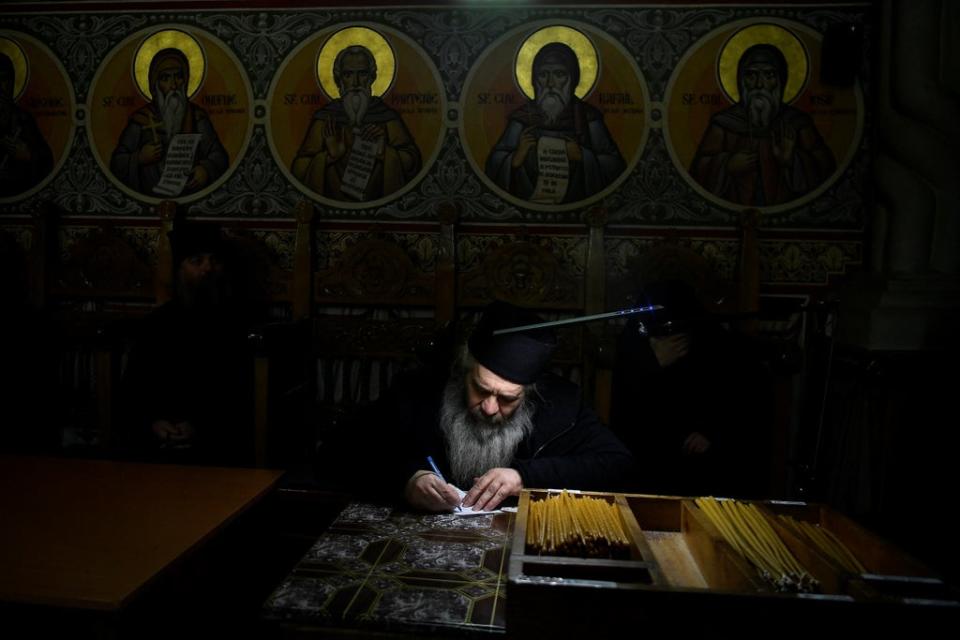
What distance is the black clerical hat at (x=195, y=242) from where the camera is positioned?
489cm

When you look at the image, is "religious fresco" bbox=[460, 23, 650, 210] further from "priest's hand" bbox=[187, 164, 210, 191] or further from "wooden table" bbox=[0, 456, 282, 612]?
"wooden table" bbox=[0, 456, 282, 612]

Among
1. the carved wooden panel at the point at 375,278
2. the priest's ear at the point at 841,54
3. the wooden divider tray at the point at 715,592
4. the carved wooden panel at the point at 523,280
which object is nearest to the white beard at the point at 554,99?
the carved wooden panel at the point at 523,280

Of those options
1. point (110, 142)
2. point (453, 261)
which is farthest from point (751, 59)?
point (110, 142)

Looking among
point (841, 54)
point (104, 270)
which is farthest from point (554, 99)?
point (104, 270)

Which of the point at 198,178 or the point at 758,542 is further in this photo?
the point at 198,178

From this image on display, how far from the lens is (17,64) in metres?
5.67

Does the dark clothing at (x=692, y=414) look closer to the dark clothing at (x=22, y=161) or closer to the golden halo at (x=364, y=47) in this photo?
the golden halo at (x=364, y=47)

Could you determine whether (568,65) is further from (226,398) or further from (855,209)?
(226,398)

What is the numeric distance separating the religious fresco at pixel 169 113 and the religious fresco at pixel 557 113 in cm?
191

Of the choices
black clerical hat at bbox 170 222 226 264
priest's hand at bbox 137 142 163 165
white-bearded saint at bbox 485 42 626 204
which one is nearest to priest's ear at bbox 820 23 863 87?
white-bearded saint at bbox 485 42 626 204

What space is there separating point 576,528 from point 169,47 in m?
5.30

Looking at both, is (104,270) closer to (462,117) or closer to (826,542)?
(462,117)

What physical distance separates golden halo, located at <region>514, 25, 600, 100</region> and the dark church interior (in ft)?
0.08

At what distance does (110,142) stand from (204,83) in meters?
0.93
